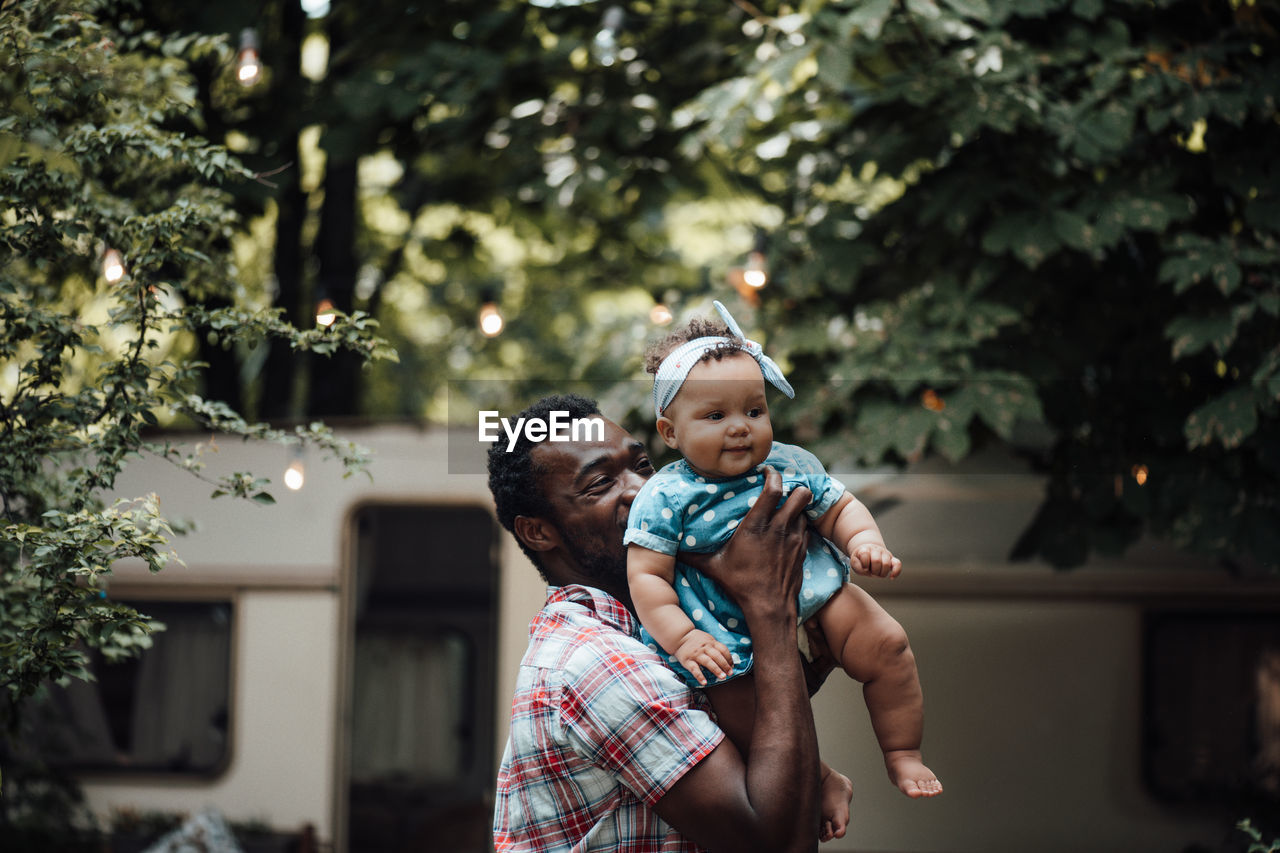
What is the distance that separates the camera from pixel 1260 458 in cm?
421

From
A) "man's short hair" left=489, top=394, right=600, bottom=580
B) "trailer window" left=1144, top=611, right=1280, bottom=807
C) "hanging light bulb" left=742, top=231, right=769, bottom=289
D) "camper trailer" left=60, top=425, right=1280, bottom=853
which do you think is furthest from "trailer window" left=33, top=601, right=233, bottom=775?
"trailer window" left=1144, top=611, right=1280, bottom=807

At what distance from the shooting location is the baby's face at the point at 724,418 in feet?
6.89

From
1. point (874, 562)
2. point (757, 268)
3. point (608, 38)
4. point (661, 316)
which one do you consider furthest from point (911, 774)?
point (608, 38)

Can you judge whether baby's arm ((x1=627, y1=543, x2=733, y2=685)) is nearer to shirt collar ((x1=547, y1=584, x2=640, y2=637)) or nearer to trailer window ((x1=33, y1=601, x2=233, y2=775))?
shirt collar ((x1=547, y1=584, x2=640, y2=637))

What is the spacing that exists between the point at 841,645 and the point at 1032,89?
9.99 feet

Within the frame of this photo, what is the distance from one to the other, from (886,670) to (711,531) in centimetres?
41

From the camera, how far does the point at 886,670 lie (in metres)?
2.12

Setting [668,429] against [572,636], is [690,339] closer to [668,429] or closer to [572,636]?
[668,429]

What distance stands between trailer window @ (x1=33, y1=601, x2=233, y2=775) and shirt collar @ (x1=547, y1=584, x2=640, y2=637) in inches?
181

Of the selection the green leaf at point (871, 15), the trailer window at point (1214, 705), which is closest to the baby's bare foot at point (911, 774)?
the green leaf at point (871, 15)

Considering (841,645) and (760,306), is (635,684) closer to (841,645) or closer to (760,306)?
(841,645)

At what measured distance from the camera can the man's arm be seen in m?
1.97

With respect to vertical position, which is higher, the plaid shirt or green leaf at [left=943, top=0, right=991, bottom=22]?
green leaf at [left=943, top=0, right=991, bottom=22]

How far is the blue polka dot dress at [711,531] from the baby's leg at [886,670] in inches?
2.0
